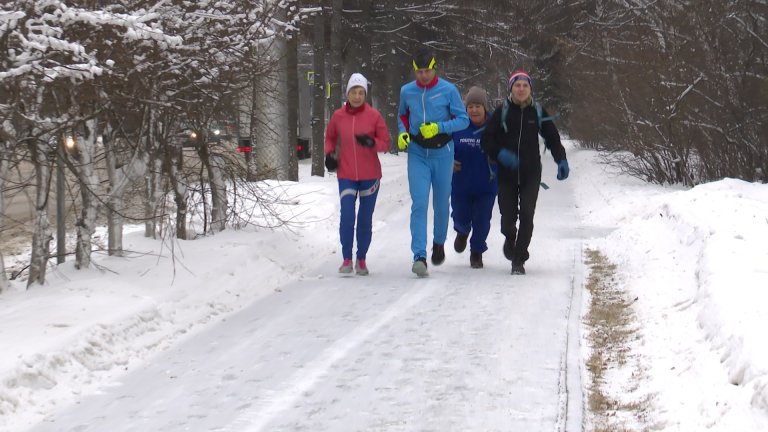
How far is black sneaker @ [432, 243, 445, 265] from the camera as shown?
33.7ft

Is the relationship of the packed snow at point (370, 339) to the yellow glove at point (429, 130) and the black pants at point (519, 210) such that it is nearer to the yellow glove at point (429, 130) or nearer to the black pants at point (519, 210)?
the black pants at point (519, 210)

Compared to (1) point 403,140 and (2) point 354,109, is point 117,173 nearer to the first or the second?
(2) point 354,109

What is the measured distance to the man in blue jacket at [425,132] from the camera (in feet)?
31.5

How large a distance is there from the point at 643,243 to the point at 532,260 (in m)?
1.19

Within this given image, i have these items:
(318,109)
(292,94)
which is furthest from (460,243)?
(318,109)

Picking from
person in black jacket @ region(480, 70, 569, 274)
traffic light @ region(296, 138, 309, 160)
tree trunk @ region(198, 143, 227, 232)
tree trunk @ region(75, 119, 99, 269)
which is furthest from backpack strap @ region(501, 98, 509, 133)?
traffic light @ region(296, 138, 309, 160)

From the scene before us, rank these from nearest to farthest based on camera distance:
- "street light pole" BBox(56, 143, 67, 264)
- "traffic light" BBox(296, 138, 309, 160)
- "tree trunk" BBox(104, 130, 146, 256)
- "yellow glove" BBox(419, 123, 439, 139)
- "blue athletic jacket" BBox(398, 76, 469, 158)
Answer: "street light pole" BBox(56, 143, 67, 264)
"tree trunk" BBox(104, 130, 146, 256)
"yellow glove" BBox(419, 123, 439, 139)
"blue athletic jacket" BBox(398, 76, 469, 158)
"traffic light" BBox(296, 138, 309, 160)

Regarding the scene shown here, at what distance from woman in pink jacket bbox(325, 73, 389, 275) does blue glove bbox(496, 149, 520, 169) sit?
44.0 inches

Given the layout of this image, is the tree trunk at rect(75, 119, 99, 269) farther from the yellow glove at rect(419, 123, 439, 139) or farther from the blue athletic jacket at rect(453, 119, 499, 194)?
the blue athletic jacket at rect(453, 119, 499, 194)

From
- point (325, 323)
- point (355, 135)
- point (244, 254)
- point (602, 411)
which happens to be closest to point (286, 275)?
point (244, 254)

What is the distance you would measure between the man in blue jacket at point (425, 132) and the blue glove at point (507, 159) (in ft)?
1.54

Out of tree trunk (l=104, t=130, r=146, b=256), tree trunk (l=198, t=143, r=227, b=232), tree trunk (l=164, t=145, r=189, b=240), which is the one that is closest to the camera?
tree trunk (l=104, t=130, r=146, b=256)

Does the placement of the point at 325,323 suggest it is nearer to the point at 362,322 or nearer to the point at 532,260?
the point at 362,322

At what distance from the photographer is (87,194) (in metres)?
8.08
